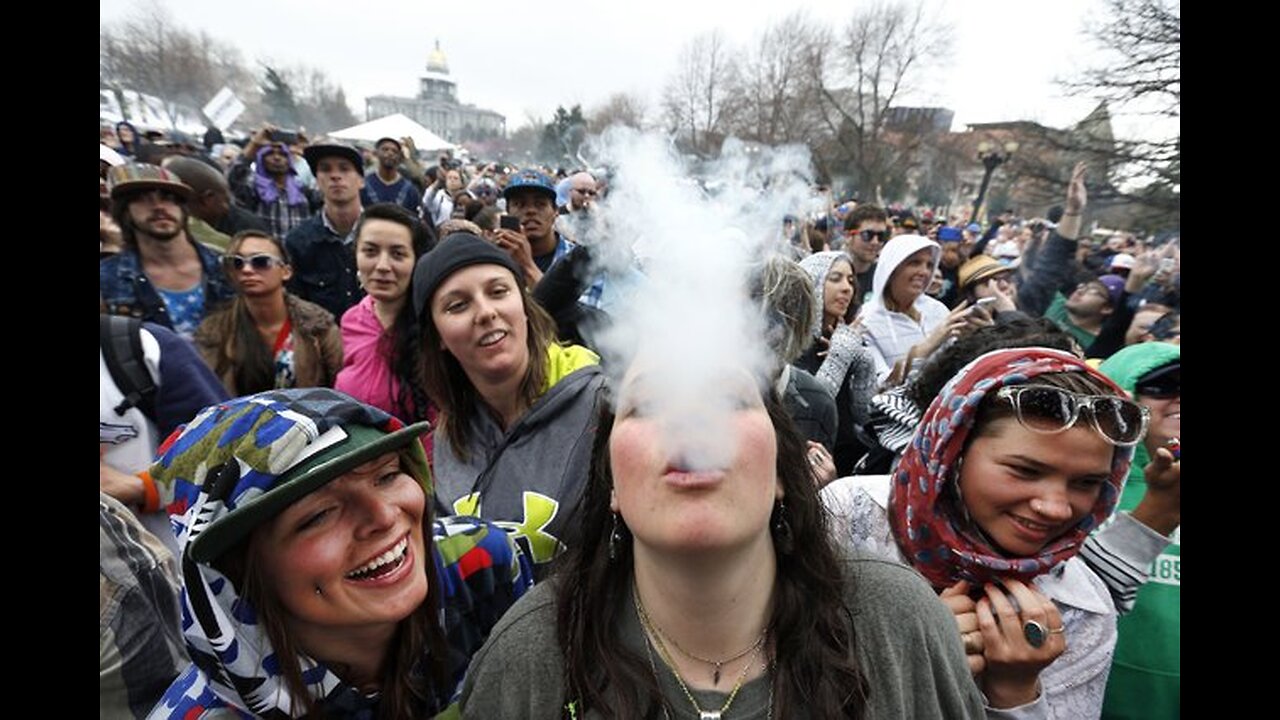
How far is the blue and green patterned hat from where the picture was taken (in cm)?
145

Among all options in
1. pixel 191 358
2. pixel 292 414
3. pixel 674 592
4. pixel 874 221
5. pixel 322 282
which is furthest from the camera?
→ pixel 874 221

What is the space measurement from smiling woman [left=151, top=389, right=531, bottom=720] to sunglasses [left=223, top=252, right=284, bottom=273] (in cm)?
Answer: 258

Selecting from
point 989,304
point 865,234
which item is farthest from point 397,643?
point 865,234

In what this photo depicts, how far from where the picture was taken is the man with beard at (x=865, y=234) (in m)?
5.71

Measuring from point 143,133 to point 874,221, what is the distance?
48.9 ft

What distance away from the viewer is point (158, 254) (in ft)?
13.4

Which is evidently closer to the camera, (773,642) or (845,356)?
(773,642)

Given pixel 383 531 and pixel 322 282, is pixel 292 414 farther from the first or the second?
pixel 322 282

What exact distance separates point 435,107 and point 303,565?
2218 inches

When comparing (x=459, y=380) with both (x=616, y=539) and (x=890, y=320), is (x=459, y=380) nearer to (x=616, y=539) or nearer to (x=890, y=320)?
(x=616, y=539)

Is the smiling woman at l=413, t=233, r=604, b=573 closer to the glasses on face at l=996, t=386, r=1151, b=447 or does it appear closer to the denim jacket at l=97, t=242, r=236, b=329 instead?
the glasses on face at l=996, t=386, r=1151, b=447
